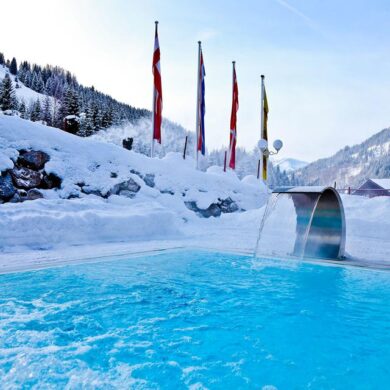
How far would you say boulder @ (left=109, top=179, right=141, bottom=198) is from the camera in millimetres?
12928

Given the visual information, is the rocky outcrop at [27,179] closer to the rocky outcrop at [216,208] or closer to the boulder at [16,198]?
the boulder at [16,198]

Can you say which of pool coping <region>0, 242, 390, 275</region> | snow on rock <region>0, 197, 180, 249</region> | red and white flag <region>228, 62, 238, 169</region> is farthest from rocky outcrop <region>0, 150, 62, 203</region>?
red and white flag <region>228, 62, 238, 169</region>

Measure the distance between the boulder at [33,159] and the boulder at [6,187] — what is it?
812mm

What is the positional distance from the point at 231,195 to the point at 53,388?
48.3 ft

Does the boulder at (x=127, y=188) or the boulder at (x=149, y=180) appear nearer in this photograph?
the boulder at (x=127, y=188)

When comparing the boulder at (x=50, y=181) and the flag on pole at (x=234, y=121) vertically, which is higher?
the flag on pole at (x=234, y=121)

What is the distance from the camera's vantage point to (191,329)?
3615 millimetres

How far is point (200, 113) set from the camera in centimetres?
1927

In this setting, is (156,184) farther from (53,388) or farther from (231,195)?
(53,388)

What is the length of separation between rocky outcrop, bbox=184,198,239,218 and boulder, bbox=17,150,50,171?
19.7 feet

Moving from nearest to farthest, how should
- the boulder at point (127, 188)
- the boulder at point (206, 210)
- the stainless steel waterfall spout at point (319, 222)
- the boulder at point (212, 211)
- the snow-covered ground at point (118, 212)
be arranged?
the snow-covered ground at point (118, 212) → the stainless steel waterfall spout at point (319, 222) → the boulder at point (127, 188) → the boulder at point (206, 210) → the boulder at point (212, 211)

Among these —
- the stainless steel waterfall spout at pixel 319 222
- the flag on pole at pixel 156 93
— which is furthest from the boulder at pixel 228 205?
the stainless steel waterfall spout at pixel 319 222

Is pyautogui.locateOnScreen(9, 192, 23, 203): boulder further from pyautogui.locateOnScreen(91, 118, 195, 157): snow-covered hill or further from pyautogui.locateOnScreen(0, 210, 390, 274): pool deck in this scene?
pyautogui.locateOnScreen(91, 118, 195, 157): snow-covered hill

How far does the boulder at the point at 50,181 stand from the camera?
11312 mm
